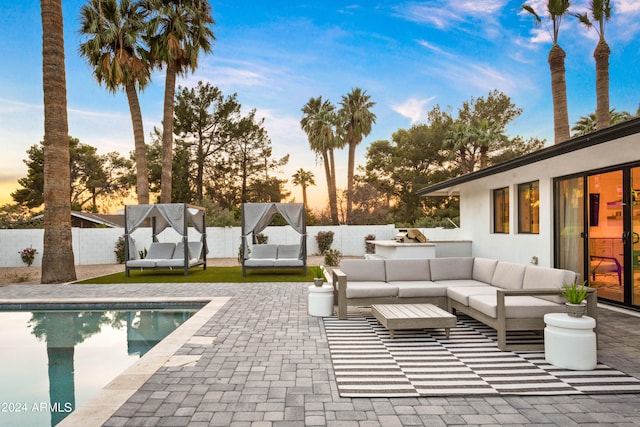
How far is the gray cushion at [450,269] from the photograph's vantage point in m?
6.76

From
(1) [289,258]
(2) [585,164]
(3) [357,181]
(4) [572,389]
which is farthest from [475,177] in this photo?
(3) [357,181]

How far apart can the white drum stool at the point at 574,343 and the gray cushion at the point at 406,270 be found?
9.22 ft

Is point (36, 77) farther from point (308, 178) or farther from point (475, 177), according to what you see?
point (308, 178)

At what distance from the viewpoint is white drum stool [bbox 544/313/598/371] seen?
3826 millimetres

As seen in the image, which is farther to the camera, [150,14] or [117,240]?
[117,240]

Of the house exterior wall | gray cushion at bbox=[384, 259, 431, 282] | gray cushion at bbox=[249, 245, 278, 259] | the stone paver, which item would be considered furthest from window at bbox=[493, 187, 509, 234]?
gray cushion at bbox=[249, 245, 278, 259]

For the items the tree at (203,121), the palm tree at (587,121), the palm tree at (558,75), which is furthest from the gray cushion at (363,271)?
the tree at (203,121)

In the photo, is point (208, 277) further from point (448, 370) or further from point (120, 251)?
point (448, 370)

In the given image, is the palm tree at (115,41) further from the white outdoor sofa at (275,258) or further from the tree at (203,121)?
the tree at (203,121)

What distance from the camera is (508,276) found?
5766mm

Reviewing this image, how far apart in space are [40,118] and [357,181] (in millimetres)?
18609

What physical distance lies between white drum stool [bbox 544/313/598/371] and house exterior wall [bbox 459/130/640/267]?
297cm

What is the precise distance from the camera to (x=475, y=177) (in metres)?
9.61

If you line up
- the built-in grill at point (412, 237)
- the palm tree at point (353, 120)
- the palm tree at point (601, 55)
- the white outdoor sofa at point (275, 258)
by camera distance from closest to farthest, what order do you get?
the built-in grill at point (412, 237)
the white outdoor sofa at point (275, 258)
the palm tree at point (601, 55)
the palm tree at point (353, 120)
